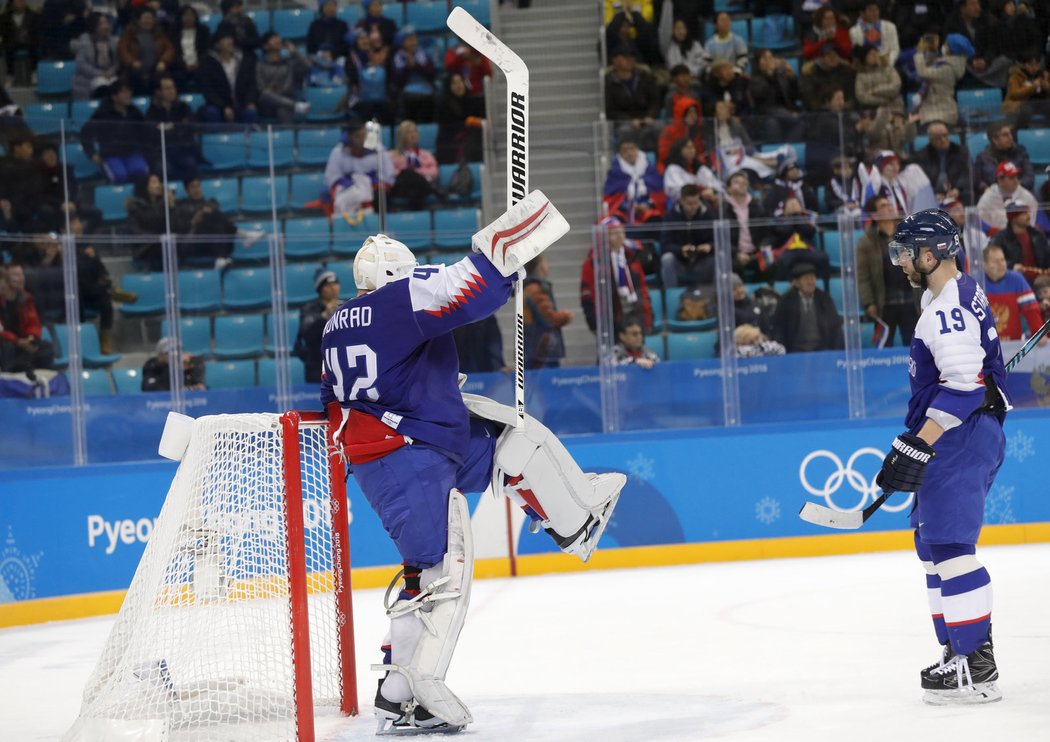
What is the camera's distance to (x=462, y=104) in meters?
9.88

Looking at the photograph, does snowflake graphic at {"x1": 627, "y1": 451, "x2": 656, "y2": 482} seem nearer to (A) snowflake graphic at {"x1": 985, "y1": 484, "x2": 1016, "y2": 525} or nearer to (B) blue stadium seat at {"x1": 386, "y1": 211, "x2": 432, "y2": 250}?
(B) blue stadium seat at {"x1": 386, "y1": 211, "x2": 432, "y2": 250}

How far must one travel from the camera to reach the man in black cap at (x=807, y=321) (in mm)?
7184

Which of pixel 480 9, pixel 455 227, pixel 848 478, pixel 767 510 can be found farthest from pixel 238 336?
pixel 480 9

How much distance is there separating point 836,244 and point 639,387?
1.32 meters

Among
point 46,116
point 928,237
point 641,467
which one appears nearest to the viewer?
point 928,237

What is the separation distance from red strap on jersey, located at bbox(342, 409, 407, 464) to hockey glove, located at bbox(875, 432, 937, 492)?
1.35 metres

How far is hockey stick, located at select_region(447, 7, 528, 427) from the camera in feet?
11.9

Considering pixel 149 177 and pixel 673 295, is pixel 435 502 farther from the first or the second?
pixel 149 177

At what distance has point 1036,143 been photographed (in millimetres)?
7375

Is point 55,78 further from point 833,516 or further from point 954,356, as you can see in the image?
point 954,356

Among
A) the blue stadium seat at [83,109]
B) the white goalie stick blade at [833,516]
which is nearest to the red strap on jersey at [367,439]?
the white goalie stick blade at [833,516]

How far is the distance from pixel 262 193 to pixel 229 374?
1134 millimetres

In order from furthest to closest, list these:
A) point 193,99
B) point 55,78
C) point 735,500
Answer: point 55,78, point 193,99, point 735,500

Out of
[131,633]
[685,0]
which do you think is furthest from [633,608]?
[685,0]
